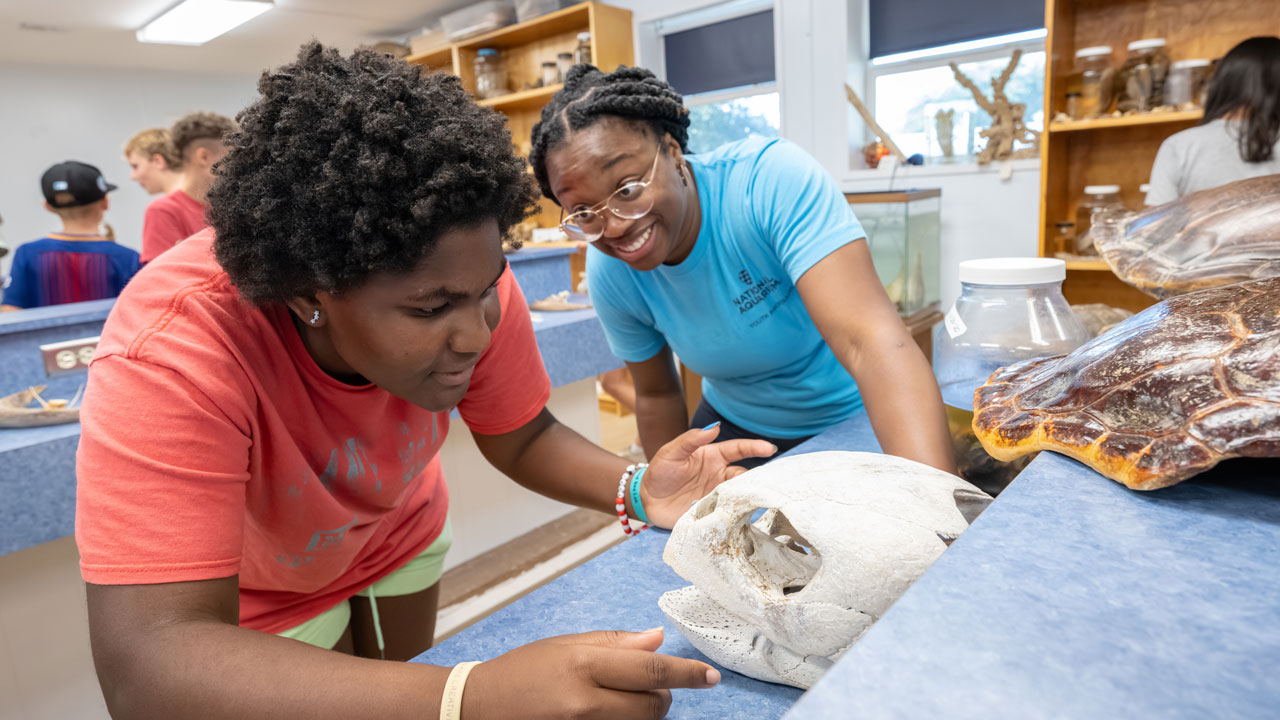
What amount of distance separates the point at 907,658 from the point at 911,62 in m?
3.97

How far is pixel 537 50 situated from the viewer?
5.09m

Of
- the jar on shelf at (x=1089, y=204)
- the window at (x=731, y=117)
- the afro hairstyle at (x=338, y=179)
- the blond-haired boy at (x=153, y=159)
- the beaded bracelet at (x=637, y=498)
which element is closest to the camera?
the afro hairstyle at (x=338, y=179)

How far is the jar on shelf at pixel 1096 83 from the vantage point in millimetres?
2865

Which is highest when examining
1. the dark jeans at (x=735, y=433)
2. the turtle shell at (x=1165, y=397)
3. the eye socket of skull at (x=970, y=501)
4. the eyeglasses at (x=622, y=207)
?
the eyeglasses at (x=622, y=207)

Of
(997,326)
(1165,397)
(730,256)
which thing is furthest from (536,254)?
(1165,397)

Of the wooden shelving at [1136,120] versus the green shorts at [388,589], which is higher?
the wooden shelving at [1136,120]

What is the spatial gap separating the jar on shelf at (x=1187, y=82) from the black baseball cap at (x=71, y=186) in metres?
4.63

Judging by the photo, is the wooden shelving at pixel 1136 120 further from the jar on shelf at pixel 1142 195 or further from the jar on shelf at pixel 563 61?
the jar on shelf at pixel 563 61

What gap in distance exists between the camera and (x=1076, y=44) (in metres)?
3.05

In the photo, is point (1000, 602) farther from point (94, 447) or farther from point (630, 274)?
point (630, 274)

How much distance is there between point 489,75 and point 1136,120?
12.6 ft

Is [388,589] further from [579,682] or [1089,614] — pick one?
[1089,614]

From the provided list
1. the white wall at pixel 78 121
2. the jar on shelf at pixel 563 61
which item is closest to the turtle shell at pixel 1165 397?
the jar on shelf at pixel 563 61

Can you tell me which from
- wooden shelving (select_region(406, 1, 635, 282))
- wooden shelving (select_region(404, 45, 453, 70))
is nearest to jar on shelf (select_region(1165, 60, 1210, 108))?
wooden shelving (select_region(406, 1, 635, 282))
